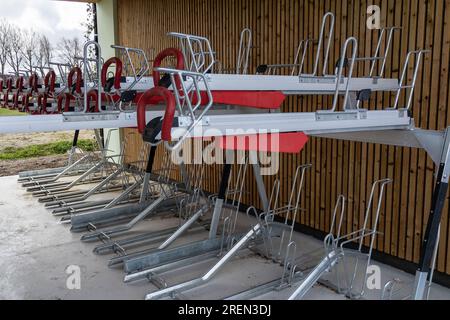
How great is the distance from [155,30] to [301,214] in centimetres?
472

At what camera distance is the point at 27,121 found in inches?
118

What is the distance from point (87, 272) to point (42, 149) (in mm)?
7796

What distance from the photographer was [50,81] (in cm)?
485

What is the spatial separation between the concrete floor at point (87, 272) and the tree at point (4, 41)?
3.51 meters

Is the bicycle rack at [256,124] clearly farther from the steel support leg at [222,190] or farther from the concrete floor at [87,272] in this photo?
the concrete floor at [87,272]

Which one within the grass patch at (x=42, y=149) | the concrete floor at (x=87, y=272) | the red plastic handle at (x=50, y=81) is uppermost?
the red plastic handle at (x=50, y=81)

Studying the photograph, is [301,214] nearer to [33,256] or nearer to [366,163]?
[366,163]

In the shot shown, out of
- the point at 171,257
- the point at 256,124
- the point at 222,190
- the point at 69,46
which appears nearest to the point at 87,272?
the point at 171,257

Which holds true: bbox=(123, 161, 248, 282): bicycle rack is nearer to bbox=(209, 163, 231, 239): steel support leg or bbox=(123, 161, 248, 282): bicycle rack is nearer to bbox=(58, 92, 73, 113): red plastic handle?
bbox=(209, 163, 231, 239): steel support leg

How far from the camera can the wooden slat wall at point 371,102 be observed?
12.1 feet

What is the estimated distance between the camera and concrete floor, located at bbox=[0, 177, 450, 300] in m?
3.61

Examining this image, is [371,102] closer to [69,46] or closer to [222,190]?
[222,190]

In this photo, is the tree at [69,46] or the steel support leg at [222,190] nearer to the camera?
the steel support leg at [222,190]

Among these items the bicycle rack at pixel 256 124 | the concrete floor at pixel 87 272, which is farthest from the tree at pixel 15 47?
the concrete floor at pixel 87 272
